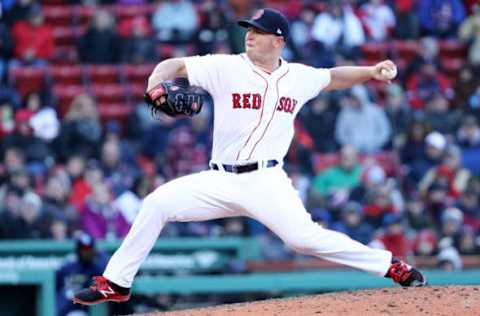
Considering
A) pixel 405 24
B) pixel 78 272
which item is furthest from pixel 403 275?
pixel 405 24

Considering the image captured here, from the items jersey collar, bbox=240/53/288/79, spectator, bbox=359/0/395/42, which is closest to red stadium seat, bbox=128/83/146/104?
spectator, bbox=359/0/395/42

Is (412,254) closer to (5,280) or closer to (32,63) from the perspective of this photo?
(5,280)

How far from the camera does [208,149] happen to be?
14750 millimetres

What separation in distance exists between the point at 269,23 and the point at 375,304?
5.94 feet

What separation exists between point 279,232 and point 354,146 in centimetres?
709

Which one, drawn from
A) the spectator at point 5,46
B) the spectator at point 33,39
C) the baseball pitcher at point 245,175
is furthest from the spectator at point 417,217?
the baseball pitcher at point 245,175

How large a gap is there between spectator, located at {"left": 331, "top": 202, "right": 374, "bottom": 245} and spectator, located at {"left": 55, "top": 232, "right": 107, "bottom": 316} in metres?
2.93

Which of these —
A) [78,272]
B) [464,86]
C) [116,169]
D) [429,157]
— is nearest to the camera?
[78,272]

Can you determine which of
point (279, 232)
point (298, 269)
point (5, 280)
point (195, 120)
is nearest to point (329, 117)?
point (195, 120)

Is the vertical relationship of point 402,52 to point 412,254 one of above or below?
above

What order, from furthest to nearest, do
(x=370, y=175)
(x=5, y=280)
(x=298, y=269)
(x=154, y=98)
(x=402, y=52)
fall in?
(x=402, y=52) < (x=370, y=175) < (x=298, y=269) < (x=5, y=280) < (x=154, y=98)

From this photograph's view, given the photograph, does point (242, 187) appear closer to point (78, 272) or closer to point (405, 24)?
point (78, 272)

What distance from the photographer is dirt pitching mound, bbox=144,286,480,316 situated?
320 inches

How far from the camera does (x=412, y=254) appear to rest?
13516 mm
